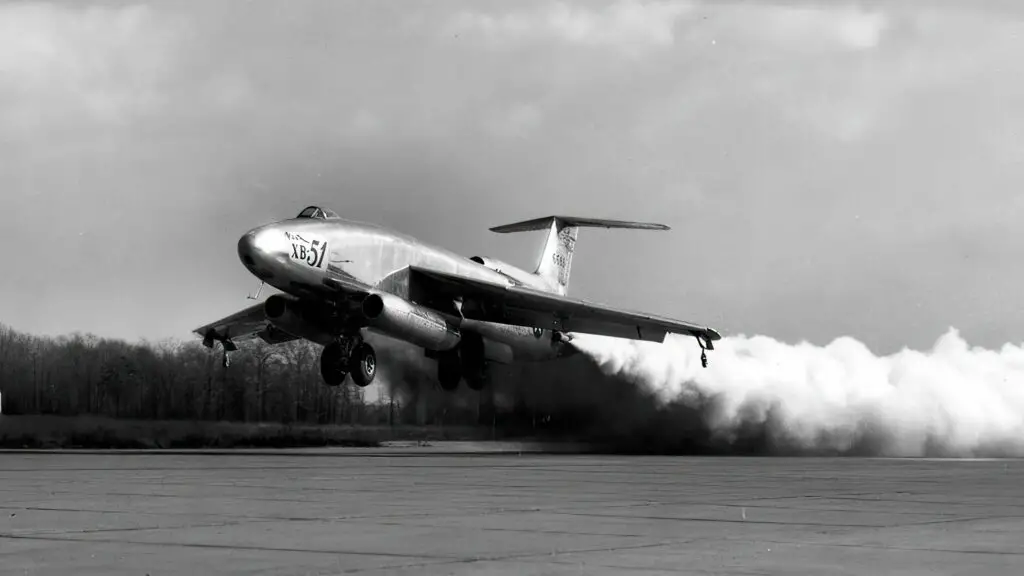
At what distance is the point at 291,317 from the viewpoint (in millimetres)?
32844

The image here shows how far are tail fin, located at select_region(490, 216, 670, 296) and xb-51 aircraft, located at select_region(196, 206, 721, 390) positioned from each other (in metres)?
0.32

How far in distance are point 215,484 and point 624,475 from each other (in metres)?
6.52

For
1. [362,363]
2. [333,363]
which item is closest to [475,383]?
[362,363]

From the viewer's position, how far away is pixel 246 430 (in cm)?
3991

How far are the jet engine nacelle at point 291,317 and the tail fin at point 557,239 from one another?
13.7m

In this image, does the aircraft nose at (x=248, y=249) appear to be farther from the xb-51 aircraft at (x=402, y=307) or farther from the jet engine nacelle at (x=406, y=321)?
the jet engine nacelle at (x=406, y=321)

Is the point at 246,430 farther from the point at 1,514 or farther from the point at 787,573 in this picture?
the point at 787,573

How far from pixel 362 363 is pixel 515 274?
10.5 meters

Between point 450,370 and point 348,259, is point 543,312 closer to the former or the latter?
point 450,370

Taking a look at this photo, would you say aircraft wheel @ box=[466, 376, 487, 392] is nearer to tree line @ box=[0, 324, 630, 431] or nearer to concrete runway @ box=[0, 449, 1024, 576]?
tree line @ box=[0, 324, 630, 431]

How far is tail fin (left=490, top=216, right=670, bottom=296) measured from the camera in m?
45.8

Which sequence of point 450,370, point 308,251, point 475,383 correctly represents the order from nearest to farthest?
point 308,251
point 475,383
point 450,370

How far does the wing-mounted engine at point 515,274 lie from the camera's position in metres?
39.3

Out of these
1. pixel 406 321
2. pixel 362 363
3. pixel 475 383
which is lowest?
pixel 475 383
